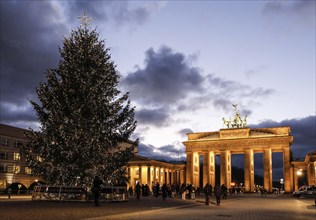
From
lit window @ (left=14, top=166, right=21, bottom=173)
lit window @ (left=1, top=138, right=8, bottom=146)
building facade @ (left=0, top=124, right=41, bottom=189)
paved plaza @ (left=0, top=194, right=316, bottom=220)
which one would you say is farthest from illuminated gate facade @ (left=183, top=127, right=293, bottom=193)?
paved plaza @ (left=0, top=194, right=316, bottom=220)

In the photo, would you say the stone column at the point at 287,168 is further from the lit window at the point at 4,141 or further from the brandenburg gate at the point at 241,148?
the lit window at the point at 4,141

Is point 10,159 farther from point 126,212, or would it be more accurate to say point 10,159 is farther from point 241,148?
point 126,212

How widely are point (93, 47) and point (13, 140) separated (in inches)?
2155

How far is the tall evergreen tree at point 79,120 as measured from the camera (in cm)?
3095

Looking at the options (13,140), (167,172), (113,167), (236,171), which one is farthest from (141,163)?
(236,171)

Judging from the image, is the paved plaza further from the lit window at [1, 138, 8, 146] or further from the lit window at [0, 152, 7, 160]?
the lit window at [1, 138, 8, 146]

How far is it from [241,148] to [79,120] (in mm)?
61822

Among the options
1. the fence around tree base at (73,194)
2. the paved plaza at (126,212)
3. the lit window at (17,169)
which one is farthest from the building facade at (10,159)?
the paved plaza at (126,212)

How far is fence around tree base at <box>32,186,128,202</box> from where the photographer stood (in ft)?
99.6

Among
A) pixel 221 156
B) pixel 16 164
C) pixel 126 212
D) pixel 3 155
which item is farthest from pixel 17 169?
pixel 126 212

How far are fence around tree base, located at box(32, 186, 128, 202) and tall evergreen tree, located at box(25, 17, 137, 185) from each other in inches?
31.4

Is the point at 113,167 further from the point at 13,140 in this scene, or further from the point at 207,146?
the point at 207,146

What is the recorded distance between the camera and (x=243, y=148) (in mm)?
88000

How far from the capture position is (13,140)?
8231 centimetres
